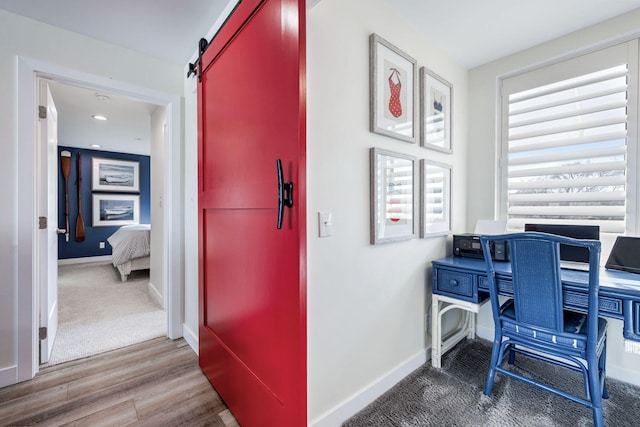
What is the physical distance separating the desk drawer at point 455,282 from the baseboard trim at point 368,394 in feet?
1.65

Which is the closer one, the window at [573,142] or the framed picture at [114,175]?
the window at [573,142]

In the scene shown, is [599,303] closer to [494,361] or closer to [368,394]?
[494,361]

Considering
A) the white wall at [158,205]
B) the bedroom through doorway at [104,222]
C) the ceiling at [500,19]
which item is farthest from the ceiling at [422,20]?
the white wall at [158,205]

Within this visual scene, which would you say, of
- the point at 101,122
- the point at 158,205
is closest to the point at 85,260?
the point at 101,122

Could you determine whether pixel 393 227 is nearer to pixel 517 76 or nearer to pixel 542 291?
pixel 542 291

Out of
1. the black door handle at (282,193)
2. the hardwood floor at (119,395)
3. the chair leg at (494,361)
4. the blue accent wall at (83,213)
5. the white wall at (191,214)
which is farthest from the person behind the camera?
the blue accent wall at (83,213)

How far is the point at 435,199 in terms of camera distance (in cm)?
208

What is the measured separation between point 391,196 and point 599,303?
3.84 feet

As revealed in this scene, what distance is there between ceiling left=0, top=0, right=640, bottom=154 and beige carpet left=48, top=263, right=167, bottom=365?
2408 millimetres

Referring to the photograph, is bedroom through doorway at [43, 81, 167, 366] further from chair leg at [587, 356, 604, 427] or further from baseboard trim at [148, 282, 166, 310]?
chair leg at [587, 356, 604, 427]

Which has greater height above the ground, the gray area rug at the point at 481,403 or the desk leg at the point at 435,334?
the desk leg at the point at 435,334

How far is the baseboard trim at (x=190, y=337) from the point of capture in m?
2.24

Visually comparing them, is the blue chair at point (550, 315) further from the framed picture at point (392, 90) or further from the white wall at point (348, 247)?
the framed picture at point (392, 90)

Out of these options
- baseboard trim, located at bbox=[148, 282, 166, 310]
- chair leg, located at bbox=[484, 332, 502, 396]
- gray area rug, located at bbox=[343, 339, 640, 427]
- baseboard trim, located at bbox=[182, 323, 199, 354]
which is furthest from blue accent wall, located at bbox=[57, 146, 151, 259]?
chair leg, located at bbox=[484, 332, 502, 396]
